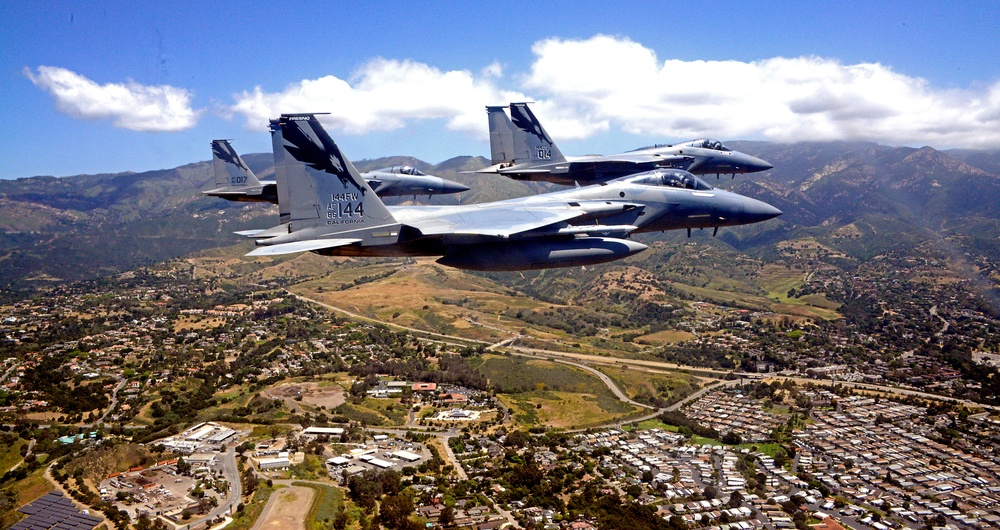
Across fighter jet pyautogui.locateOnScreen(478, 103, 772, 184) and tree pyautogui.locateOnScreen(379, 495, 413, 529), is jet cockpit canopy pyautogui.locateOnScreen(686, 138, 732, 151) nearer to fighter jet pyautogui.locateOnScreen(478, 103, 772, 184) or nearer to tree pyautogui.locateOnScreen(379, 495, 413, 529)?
fighter jet pyautogui.locateOnScreen(478, 103, 772, 184)

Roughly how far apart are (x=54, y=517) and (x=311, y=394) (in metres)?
29.0

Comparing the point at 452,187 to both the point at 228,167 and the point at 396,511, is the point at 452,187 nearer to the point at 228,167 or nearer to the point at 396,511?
the point at 228,167

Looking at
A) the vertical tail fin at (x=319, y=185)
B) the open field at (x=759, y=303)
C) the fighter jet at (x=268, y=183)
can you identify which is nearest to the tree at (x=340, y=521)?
the fighter jet at (x=268, y=183)

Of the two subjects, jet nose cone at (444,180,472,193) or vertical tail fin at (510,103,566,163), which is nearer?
vertical tail fin at (510,103,566,163)

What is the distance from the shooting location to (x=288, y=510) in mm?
39906

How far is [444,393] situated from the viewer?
6925 centimetres

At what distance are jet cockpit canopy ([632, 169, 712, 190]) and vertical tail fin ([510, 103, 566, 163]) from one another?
9726 mm

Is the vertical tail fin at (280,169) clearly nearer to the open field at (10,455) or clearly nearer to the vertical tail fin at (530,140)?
the vertical tail fin at (530,140)

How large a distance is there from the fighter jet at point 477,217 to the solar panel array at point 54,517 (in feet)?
86.9

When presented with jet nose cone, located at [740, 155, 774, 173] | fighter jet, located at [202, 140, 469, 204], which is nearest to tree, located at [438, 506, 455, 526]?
fighter jet, located at [202, 140, 469, 204]

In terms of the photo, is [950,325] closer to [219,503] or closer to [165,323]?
[219,503]

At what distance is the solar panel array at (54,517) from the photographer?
37.0 metres

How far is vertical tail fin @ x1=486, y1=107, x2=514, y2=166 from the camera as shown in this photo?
1558 inches

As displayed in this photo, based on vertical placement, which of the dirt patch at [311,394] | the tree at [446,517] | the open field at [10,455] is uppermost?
the open field at [10,455]
